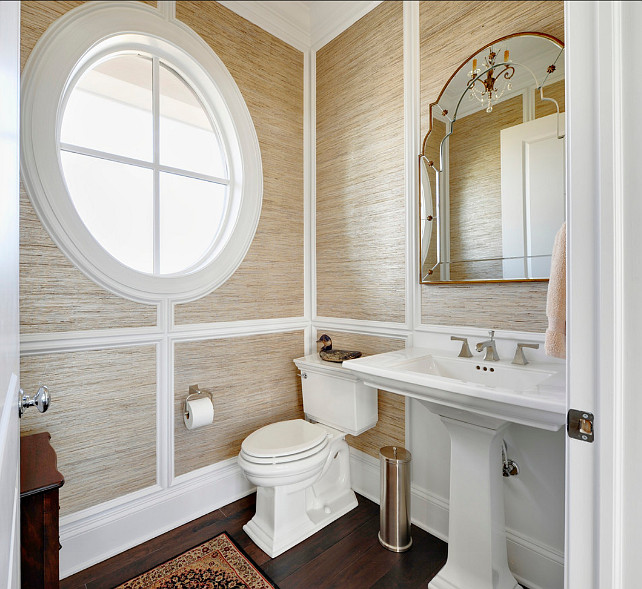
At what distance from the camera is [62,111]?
1514 millimetres

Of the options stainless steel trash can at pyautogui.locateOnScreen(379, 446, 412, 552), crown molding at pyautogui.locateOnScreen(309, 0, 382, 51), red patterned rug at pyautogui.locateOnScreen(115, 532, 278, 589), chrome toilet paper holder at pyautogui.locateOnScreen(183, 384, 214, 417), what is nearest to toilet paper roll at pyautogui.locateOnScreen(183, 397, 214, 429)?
chrome toilet paper holder at pyautogui.locateOnScreen(183, 384, 214, 417)

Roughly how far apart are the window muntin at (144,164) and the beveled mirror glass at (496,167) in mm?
1169

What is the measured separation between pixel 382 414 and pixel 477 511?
68 centimetres

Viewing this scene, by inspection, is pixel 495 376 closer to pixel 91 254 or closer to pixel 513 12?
pixel 513 12

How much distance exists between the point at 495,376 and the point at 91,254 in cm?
171

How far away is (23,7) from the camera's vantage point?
138 cm

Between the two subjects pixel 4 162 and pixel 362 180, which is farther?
pixel 362 180

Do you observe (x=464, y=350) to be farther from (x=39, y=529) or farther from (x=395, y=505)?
(x=39, y=529)

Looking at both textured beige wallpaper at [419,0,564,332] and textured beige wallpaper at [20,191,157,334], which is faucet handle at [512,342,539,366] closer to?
textured beige wallpaper at [419,0,564,332]

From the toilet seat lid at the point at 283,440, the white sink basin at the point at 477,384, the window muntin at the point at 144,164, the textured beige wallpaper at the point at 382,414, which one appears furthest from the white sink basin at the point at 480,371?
the window muntin at the point at 144,164

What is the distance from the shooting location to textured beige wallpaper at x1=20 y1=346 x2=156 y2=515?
1419 millimetres

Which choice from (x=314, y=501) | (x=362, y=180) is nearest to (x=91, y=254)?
(x=362, y=180)

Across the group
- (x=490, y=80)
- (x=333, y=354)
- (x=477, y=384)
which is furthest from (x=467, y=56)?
(x=333, y=354)

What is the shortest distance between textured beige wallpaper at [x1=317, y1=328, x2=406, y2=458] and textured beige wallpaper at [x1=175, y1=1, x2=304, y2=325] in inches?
18.7
